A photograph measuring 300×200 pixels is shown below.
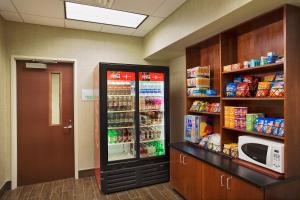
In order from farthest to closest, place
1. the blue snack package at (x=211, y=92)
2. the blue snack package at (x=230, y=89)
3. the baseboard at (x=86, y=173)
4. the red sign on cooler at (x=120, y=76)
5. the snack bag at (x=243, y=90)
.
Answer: the baseboard at (x=86, y=173) → the red sign on cooler at (x=120, y=76) → the blue snack package at (x=211, y=92) → the blue snack package at (x=230, y=89) → the snack bag at (x=243, y=90)

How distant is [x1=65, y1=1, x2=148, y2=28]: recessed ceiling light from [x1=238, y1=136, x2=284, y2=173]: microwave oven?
224cm

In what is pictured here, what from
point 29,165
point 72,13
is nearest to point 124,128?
point 29,165

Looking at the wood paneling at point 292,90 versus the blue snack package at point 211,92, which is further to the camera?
the blue snack package at point 211,92

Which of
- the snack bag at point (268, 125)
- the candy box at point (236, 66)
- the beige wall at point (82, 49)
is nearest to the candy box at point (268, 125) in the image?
the snack bag at point (268, 125)

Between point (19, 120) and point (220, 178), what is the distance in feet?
10.5

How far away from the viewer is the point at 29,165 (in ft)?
10.8

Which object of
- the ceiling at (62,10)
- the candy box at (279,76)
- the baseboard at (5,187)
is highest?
the ceiling at (62,10)

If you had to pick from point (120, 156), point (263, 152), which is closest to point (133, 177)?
point (120, 156)

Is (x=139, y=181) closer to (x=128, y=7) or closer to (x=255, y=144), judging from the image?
(x=255, y=144)

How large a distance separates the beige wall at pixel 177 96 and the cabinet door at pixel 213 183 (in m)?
1.50

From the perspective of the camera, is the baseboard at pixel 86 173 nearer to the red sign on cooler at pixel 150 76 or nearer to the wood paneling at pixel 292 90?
the red sign on cooler at pixel 150 76

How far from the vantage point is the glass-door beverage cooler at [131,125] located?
2885 mm

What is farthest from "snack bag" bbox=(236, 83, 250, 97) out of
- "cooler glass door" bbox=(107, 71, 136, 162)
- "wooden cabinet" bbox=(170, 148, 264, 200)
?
"cooler glass door" bbox=(107, 71, 136, 162)

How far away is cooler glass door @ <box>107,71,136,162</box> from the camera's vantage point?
10.2 feet
